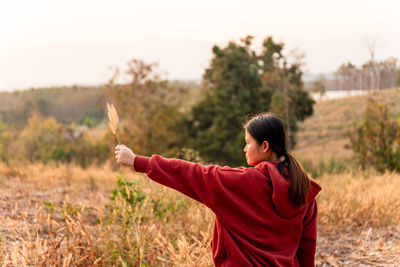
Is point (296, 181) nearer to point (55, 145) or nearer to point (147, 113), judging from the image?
point (147, 113)

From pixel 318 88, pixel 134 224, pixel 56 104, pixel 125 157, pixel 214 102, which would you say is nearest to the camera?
pixel 125 157

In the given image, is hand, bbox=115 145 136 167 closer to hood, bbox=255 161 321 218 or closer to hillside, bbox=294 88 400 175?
hood, bbox=255 161 321 218

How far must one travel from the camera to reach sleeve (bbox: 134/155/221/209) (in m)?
1.93

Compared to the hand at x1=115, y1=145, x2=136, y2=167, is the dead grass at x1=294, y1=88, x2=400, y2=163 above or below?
below

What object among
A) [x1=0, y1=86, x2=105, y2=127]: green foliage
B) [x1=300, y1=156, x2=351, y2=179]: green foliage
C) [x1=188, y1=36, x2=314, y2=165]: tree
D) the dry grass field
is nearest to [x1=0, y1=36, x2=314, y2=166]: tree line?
[x1=188, y1=36, x2=314, y2=165]: tree

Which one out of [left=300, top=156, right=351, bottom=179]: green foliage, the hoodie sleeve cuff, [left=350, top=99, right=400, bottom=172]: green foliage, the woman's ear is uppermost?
the woman's ear

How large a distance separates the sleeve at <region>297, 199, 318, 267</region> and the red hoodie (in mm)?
169

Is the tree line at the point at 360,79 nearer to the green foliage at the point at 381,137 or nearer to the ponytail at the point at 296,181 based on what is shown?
the green foliage at the point at 381,137

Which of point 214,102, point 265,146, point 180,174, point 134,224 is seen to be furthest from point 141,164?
point 214,102

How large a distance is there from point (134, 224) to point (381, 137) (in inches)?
405

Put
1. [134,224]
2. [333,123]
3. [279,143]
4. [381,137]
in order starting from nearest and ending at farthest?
[279,143] < [134,224] < [381,137] < [333,123]

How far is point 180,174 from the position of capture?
1.95 metres

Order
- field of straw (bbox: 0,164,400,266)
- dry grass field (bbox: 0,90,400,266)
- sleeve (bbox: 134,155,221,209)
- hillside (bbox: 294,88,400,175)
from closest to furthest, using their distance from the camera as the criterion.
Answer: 1. sleeve (bbox: 134,155,221,209)
2. dry grass field (bbox: 0,90,400,266)
3. field of straw (bbox: 0,164,400,266)
4. hillside (bbox: 294,88,400,175)

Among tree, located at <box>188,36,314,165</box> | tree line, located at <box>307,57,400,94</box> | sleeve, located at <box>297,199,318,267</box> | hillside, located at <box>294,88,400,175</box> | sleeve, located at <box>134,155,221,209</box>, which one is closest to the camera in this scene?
sleeve, located at <box>134,155,221,209</box>
